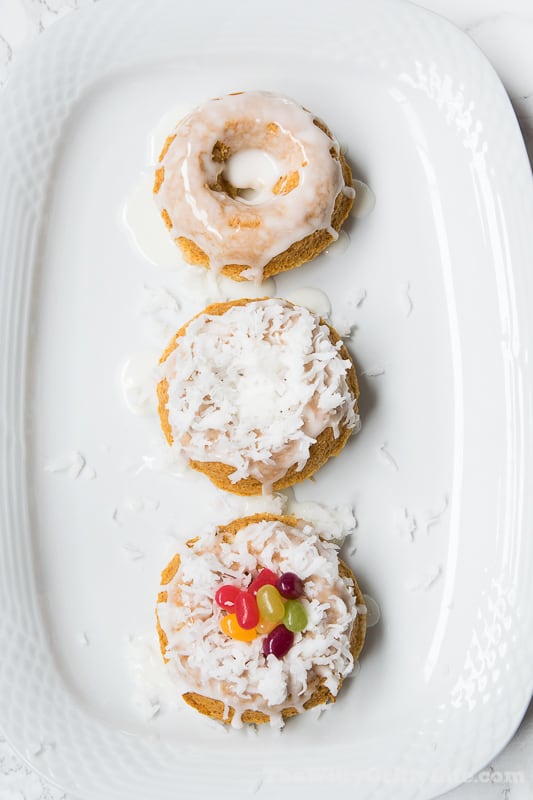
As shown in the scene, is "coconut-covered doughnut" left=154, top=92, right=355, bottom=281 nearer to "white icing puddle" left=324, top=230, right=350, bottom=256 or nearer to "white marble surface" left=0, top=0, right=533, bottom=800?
"white icing puddle" left=324, top=230, right=350, bottom=256

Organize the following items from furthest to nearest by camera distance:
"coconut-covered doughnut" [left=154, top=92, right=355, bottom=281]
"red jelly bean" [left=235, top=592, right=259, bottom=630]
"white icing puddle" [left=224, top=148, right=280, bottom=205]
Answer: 1. "white icing puddle" [left=224, top=148, right=280, bottom=205]
2. "coconut-covered doughnut" [left=154, top=92, right=355, bottom=281]
3. "red jelly bean" [left=235, top=592, right=259, bottom=630]

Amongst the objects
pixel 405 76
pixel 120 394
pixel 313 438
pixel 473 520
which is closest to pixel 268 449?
pixel 313 438

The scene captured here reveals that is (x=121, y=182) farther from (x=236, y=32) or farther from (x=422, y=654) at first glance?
(x=422, y=654)

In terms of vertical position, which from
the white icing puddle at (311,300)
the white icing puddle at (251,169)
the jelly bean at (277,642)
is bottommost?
the jelly bean at (277,642)

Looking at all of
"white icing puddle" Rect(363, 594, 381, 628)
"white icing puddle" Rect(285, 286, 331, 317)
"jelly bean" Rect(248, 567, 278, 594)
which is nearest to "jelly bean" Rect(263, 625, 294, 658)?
"jelly bean" Rect(248, 567, 278, 594)

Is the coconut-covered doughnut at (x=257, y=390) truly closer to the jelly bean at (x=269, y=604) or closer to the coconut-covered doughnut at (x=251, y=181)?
the coconut-covered doughnut at (x=251, y=181)

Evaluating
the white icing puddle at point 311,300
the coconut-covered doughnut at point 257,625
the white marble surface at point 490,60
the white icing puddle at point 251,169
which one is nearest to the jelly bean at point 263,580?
the coconut-covered doughnut at point 257,625
